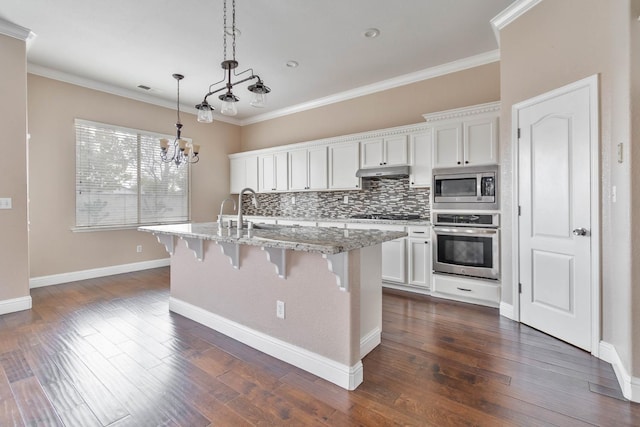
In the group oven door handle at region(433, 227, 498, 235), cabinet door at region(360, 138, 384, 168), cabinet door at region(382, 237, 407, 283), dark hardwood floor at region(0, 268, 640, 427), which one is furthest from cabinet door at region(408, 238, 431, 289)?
cabinet door at region(360, 138, 384, 168)

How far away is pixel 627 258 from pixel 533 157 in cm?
122

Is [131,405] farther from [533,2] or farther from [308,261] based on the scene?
[533,2]

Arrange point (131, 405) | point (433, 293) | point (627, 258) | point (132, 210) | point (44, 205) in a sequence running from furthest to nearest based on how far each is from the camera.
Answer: point (132, 210), point (44, 205), point (433, 293), point (627, 258), point (131, 405)

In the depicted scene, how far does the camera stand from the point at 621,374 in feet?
6.43

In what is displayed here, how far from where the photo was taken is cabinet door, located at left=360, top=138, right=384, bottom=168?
4.49 meters

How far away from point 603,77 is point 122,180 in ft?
19.6

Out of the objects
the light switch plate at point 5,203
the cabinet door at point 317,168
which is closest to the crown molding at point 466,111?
the cabinet door at point 317,168

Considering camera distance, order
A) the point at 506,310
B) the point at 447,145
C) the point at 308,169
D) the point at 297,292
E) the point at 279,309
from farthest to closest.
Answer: the point at 308,169, the point at 447,145, the point at 506,310, the point at 279,309, the point at 297,292

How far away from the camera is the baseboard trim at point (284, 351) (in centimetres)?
197

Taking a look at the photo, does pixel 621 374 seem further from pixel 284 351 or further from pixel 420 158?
pixel 420 158

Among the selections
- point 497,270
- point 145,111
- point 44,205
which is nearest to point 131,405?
point 497,270

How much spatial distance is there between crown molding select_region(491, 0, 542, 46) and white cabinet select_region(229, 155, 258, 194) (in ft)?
14.5

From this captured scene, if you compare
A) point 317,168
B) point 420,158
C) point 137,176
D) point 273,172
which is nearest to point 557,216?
point 420,158

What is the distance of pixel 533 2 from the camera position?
9.27ft
